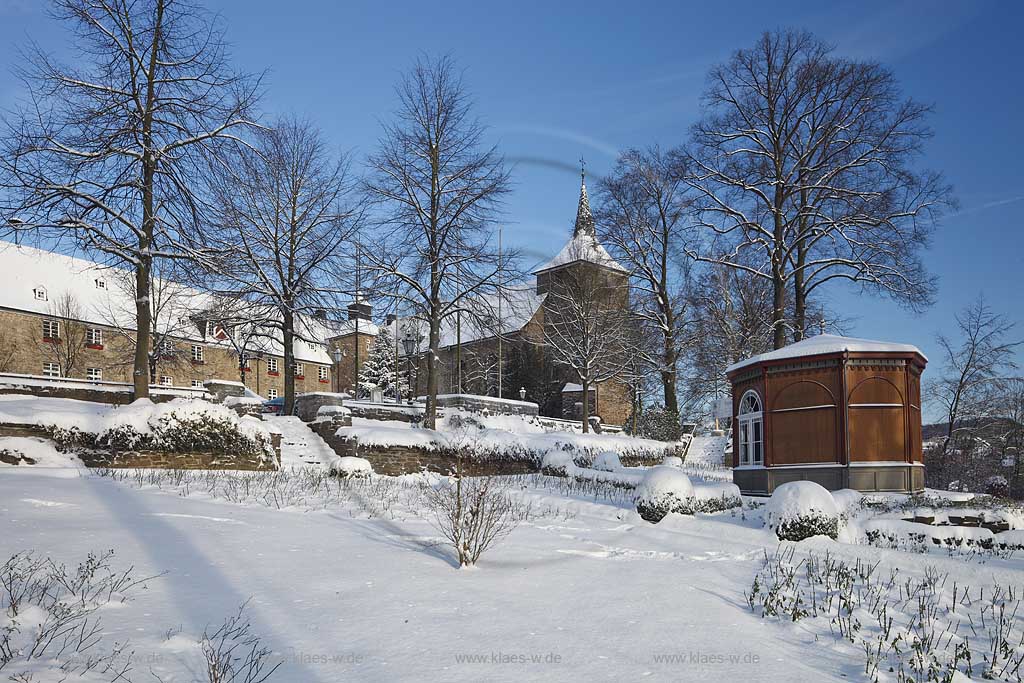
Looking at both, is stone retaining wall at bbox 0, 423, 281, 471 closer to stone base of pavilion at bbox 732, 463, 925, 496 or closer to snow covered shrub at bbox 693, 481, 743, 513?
snow covered shrub at bbox 693, 481, 743, 513

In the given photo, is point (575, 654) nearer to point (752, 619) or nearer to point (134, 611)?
point (752, 619)

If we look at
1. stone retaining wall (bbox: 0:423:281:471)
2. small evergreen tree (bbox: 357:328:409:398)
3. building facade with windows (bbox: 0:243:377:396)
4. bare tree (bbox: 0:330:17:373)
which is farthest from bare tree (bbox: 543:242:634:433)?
bare tree (bbox: 0:330:17:373)

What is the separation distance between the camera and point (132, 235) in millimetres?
17906

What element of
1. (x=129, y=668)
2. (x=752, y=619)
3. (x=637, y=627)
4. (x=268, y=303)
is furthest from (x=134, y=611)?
(x=268, y=303)

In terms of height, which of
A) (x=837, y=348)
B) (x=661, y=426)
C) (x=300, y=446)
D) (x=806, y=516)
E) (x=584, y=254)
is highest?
(x=584, y=254)

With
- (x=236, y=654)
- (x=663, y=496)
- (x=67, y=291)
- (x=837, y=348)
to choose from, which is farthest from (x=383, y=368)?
(x=236, y=654)

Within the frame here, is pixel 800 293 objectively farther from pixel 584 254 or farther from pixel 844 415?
pixel 584 254

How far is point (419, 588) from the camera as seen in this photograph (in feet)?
21.8

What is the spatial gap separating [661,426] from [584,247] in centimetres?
1508

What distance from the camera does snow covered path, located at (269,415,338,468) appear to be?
1970 cm

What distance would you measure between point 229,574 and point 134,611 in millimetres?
1308

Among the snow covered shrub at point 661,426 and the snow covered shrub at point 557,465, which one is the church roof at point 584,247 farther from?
the snow covered shrub at point 557,465

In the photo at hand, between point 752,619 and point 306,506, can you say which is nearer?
point 752,619

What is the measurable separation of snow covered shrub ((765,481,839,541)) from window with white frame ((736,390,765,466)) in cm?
774
